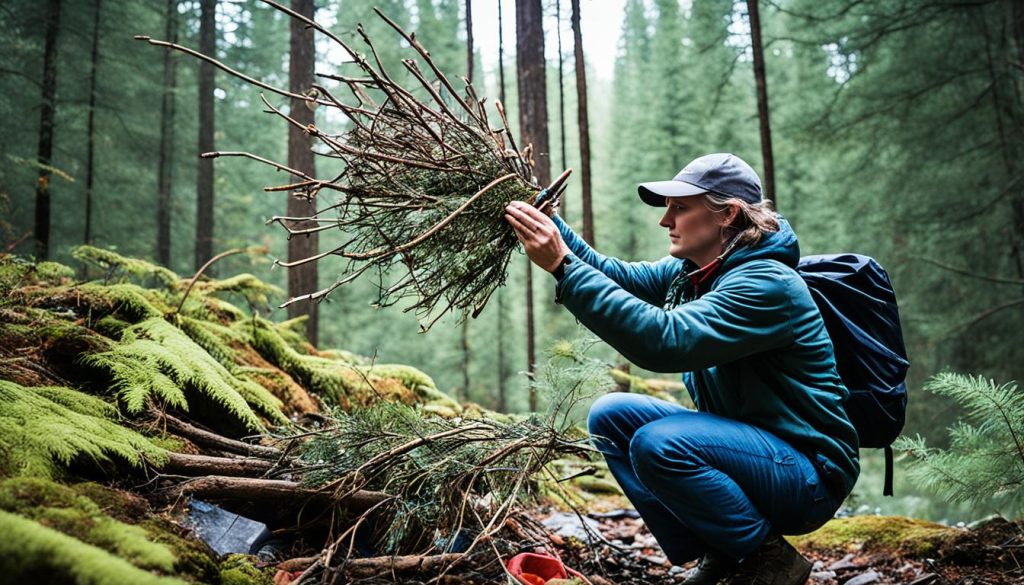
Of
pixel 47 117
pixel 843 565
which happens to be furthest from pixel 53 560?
pixel 47 117

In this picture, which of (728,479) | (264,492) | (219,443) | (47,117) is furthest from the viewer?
(47,117)

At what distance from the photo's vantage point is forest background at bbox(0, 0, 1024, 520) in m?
10.1

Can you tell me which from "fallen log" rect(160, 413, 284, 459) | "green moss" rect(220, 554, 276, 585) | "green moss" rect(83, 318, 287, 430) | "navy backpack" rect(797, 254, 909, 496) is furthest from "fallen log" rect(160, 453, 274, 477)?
"navy backpack" rect(797, 254, 909, 496)

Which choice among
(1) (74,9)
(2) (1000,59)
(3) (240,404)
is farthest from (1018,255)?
(1) (74,9)

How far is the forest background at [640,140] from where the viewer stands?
10102 mm

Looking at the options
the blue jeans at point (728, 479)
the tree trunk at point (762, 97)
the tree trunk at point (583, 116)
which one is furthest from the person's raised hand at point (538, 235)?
the tree trunk at point (762, 97)

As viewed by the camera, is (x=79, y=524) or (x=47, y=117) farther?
(x=47, y=117)

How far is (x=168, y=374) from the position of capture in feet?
9.84

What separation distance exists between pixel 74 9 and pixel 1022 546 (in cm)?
1867

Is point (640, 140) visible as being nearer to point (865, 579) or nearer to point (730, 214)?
point (865, 579)

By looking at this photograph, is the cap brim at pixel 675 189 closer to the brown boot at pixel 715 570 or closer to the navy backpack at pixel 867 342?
the navy backpack at pixel 867 342

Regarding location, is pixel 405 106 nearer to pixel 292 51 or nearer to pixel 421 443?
pixel 421 443

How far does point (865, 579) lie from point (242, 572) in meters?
3.11

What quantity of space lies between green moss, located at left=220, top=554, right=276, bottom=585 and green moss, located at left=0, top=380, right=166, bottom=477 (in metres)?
0.58
